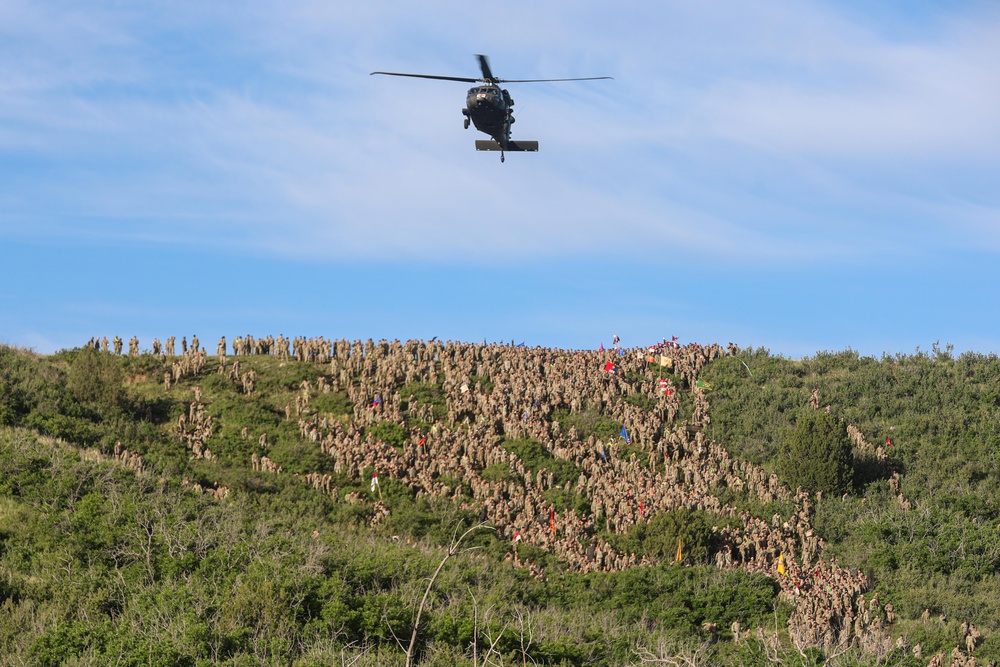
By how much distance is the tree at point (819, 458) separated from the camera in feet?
144

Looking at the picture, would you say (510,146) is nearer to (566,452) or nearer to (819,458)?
(566,452)

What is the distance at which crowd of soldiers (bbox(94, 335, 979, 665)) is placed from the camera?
38375 millimetres

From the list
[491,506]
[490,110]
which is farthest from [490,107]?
[491,506]

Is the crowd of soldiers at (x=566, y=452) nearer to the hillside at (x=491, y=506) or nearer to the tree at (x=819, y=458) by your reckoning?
the hillside at (x=491, y=506)

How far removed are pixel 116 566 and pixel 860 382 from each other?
33.2 m

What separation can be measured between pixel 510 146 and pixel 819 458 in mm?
15612

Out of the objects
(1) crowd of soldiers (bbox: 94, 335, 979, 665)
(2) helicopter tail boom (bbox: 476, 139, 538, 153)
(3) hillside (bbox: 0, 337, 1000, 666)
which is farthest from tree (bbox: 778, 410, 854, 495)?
(2) helicopter tail boom (bbox: 476, 139, 538, 153)

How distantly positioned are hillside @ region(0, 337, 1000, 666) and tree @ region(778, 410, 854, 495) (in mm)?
135

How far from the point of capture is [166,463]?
135ft

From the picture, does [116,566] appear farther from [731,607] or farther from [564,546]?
[731,607]

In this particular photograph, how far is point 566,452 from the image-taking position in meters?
44.7

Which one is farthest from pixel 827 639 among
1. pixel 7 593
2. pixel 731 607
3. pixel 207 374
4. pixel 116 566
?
pixel 207 374

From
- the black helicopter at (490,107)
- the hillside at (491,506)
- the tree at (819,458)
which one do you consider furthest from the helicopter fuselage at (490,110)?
the tree at (819,458)

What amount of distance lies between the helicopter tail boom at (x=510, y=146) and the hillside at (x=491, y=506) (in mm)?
10283
